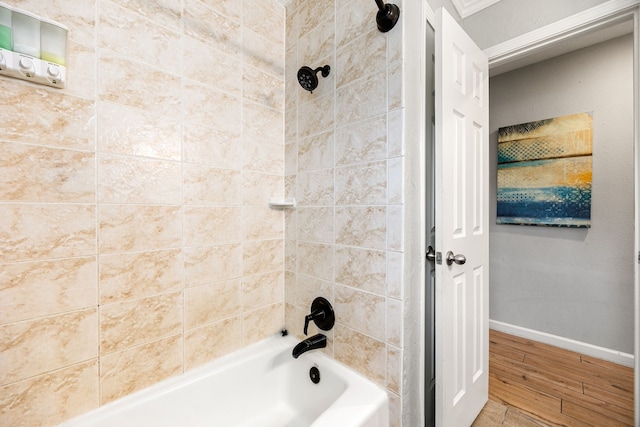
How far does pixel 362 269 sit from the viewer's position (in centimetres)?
116

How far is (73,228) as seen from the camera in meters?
0.93

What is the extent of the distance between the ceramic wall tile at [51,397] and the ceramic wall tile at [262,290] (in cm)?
63

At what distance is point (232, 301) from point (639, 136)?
2.10m

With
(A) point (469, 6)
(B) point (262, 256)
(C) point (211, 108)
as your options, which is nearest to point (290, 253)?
(B) point (262, 256)

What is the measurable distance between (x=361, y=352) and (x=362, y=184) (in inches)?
29.1

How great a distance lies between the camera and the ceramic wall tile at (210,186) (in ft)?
3.91

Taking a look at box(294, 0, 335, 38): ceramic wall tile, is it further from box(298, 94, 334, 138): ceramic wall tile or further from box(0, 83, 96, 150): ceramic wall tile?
box(0, 83, 96, 150): ceramic wall tile

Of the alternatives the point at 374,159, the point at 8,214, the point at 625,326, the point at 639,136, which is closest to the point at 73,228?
the point at 8,214

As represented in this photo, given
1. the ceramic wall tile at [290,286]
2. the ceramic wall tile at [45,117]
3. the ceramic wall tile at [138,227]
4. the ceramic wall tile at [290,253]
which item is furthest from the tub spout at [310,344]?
the ceramic wall tile at [45,117]

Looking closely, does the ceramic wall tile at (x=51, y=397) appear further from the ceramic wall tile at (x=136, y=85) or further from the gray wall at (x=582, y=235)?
the gray wall at (x=582, y=235)

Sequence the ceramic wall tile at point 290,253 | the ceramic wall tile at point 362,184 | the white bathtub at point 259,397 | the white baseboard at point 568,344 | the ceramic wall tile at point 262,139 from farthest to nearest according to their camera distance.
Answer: the white baseboard at point 568,344
the ceramic wall tile at point 290,253
the ceramic wall tile at point 262,139
the ceramic wall tile at point 362,184
the white bathtub at point 259,397

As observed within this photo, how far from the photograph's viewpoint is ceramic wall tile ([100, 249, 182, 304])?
1.00 metres

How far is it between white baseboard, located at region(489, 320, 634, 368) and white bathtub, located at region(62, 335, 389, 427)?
7.17 feet

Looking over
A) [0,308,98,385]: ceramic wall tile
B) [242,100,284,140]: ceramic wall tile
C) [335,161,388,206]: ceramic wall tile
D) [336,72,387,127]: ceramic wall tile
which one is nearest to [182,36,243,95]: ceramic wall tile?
[242,100,284,140]: ceramic wall tile
